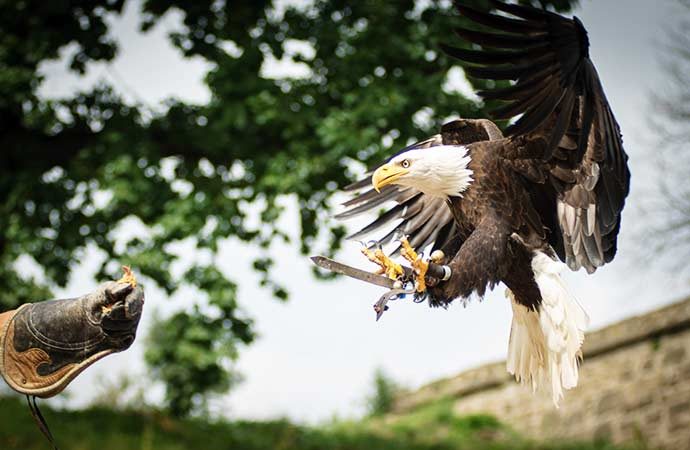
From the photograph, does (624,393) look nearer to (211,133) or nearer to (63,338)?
(211,133)

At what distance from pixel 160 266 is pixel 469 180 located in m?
4.61

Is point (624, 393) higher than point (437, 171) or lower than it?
lower

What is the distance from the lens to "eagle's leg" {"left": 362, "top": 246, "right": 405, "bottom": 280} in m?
1.80

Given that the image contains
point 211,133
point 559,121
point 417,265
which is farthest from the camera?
point 211,133

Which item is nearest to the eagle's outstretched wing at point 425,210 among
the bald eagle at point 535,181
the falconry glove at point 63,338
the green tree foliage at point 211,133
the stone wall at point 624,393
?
the bald eagle at point 535,181

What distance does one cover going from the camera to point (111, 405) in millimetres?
7547

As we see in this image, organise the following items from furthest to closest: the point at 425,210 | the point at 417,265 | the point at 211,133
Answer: the point at 211,133
the point at 425,210
the point at 417,265

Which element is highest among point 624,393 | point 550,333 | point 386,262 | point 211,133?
point 386,262

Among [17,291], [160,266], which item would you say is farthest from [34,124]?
[160,266]

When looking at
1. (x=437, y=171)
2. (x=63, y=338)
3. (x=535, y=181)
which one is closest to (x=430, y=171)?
(x=437, y=171)

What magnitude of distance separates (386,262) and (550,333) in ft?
1.65

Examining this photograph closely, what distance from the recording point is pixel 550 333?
80.2 inches

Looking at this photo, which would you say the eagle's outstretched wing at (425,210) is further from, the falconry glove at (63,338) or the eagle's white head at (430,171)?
the falconry glove at (63,338)

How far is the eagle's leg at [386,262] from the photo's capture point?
1.80 metres
